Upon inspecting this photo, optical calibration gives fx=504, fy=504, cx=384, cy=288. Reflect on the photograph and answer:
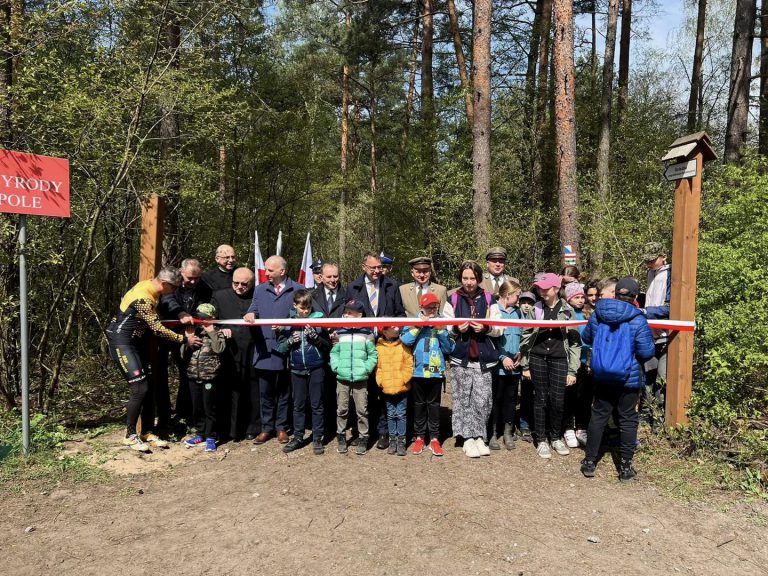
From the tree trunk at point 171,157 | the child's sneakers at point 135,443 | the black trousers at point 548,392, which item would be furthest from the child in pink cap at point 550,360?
the tree trunk at point 171,157

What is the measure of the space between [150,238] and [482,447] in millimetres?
4177

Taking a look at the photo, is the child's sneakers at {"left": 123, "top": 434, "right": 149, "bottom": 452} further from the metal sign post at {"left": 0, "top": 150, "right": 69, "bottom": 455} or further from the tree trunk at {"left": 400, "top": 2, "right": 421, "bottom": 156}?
the tree trunk at {"left": 400, "top": 2, "right": 421, "bottom": 156}

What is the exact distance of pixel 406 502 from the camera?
4043 millimetres

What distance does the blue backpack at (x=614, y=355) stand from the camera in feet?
14.2

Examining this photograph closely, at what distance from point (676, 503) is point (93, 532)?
4.42 meters

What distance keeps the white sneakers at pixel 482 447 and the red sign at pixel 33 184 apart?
4618 mm

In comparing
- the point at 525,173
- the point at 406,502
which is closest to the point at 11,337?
the point at 406,502

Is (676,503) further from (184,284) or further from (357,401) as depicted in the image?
(184,284)

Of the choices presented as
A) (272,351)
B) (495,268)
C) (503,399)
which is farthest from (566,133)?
(272,351)

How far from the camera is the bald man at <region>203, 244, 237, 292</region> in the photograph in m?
5.72

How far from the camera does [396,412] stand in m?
5.16

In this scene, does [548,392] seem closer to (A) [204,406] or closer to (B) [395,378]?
(B) [395,378]

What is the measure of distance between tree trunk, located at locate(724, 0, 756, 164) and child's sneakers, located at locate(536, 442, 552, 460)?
30.2ft

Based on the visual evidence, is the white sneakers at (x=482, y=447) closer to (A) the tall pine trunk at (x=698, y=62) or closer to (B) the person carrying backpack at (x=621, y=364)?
(B) the person carrying backpack at (x=621, y=364)
